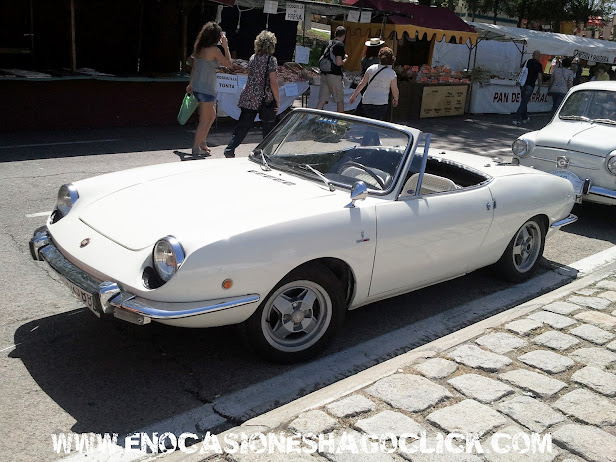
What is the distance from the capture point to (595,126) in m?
8.23

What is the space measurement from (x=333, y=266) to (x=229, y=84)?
31.0 ft

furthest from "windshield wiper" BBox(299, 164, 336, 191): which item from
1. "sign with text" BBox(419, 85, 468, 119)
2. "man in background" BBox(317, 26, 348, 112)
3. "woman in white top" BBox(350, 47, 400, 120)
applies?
"sign with text" BBox(419, 85, 468, 119)

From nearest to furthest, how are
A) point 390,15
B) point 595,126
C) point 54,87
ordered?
point 595,126, point 54,87, point 390,15

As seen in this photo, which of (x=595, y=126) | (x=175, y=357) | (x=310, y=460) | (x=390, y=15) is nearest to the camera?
(x=310, y=460)

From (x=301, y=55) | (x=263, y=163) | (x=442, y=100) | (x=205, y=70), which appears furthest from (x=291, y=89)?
(x=263, y=163)

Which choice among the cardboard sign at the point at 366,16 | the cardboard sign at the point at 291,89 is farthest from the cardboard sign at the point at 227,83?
the cardboard sign at the point at 366,16

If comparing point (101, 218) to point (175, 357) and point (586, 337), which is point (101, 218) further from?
point (586, 337)

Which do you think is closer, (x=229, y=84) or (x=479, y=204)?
(x=479, y=204)

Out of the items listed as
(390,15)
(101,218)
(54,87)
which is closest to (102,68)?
(54,87)

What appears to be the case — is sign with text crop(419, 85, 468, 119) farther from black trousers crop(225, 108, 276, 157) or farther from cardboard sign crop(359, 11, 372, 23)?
black trousers crop(225, 108, 276, 157)

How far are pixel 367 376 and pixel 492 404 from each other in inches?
27.0

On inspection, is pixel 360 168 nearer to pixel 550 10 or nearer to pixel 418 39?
pixel 418 39

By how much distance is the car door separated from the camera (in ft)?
13.6

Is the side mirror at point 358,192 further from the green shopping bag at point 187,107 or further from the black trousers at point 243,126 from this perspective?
the green shopping bag at point 187,107
